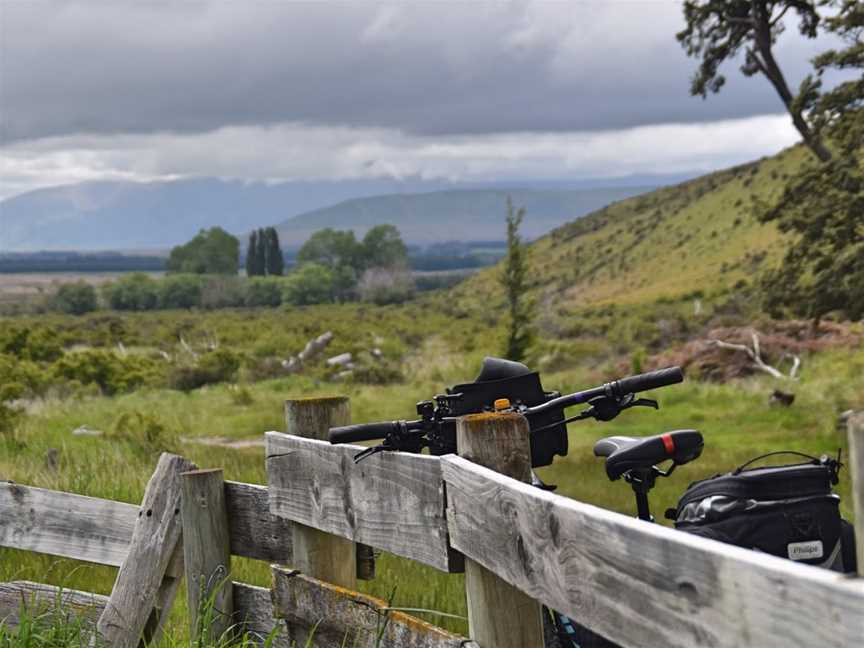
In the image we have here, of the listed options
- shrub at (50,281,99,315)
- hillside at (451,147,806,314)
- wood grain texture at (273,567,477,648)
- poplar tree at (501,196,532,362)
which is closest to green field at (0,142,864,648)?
wood grain texture at (273,567,477,648)

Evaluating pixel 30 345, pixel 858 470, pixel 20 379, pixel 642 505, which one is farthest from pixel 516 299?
pixel 858 470

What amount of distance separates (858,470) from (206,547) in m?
3.64

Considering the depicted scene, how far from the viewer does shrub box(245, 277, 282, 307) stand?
122m

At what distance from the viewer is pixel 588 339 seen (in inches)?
1839

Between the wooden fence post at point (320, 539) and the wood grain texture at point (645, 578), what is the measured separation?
4.83 ft

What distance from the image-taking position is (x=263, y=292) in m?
124

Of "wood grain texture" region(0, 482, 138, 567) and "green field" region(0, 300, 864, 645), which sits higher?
"wood grain texture" region(0, 482, 138, 567)

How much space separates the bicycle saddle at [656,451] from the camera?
3.69m

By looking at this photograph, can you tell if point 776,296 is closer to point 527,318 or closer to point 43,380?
point 527,318

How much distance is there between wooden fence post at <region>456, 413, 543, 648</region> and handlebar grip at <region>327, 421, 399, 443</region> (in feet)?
2.38

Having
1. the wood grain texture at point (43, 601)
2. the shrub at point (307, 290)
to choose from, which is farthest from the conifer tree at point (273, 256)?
the wood grain texture at point (43, 601)

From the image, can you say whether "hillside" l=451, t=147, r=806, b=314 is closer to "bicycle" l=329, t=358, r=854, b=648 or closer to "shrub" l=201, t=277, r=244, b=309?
"shrub" l=201, t=277, r=244, b=309

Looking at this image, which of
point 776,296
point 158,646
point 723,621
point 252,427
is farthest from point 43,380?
point 723,621

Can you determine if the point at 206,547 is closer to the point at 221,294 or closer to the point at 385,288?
the point at 385,288
